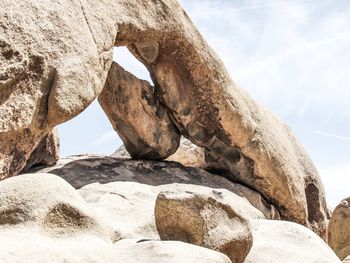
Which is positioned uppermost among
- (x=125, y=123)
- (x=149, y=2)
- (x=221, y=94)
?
(x=149, y=2)

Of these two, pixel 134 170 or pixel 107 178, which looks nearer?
pixel 107 178

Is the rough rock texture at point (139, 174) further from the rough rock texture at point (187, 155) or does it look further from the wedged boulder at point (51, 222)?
the wedged boulder at point (51, 222)

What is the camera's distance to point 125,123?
26.0 feet

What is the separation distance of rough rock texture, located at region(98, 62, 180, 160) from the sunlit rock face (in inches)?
1.6

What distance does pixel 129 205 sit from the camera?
227 inches

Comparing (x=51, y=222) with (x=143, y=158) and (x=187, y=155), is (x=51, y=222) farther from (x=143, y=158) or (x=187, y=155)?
(x=187, y=155)

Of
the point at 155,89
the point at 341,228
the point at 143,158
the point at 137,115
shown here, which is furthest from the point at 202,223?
the point at 341,228

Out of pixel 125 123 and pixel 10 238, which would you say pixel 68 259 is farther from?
pixel 125 123

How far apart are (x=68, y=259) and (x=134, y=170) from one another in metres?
4.69

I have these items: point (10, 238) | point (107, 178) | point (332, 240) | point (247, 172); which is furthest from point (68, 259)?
point (332, 240)

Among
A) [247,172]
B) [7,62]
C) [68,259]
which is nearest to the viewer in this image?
[68,259]

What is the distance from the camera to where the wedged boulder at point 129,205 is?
514 cm

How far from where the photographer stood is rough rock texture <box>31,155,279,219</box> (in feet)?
22.5

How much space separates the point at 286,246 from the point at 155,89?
4161 mm
